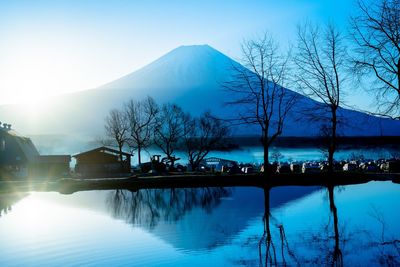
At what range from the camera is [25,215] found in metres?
21.0

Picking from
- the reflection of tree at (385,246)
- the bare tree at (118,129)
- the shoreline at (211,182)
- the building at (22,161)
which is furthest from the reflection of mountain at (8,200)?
the bare tree at (118,129)

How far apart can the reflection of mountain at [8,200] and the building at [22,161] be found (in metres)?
20.3

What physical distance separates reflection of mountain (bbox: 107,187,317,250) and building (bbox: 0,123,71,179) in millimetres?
27712

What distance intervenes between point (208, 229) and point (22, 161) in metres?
44.7

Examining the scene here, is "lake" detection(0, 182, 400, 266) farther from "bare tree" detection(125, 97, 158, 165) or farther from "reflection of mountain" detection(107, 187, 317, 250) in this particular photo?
"bare tree" detection(125, 97, 158, 165)

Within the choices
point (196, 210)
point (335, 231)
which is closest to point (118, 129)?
point (196, 210)

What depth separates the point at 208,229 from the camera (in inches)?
641

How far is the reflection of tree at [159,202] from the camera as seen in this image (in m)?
19.6

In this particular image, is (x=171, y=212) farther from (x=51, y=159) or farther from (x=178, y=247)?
(x=51, y=159)

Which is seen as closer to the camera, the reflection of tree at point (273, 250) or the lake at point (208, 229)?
the reflection of tree at point (273, 250)

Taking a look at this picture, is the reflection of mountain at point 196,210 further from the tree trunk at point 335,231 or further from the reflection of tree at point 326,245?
the reflection of tree at point 326,245

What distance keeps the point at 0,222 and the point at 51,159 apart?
4349cm

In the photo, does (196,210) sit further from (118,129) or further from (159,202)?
(118,129)

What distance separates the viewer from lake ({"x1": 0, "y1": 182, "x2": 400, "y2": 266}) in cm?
1257
